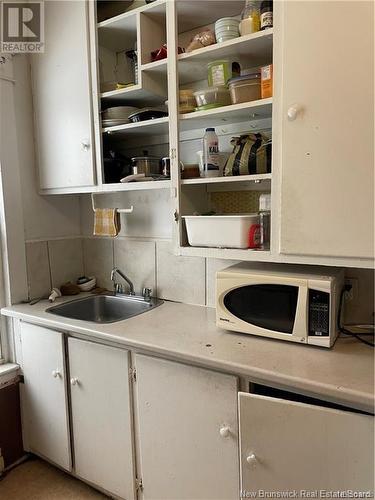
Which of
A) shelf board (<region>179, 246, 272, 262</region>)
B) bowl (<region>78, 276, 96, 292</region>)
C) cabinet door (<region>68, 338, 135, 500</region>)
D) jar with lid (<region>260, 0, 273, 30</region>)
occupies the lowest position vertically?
cabinet door (<region>68, 338, 135, 500</region>)

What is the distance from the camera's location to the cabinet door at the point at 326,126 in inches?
45.3

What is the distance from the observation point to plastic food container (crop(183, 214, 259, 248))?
146 centimetres

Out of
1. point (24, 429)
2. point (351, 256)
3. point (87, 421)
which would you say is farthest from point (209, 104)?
point (24, 429)

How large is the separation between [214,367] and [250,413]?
19cm

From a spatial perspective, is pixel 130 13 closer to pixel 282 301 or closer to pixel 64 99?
pixel 64 99

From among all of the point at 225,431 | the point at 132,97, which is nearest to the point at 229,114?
the point at 132,97

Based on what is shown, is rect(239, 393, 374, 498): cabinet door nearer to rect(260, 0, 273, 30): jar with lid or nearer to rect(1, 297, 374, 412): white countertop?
rect(1, 297, 374, 412): white countertop

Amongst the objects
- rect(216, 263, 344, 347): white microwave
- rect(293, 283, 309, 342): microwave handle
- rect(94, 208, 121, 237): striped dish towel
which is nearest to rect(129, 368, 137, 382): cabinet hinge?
rect(216, 263, 344, 347): white microwave

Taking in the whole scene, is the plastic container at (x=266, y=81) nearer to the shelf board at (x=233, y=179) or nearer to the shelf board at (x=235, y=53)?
the shelf board at (x=235, y=53)

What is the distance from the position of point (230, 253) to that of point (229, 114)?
0.58m

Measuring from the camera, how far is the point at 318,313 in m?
1.32

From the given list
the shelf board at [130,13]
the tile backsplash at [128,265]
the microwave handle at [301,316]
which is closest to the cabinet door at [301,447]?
the microwave handle at [301,316]

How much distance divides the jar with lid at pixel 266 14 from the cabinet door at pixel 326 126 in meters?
0.06

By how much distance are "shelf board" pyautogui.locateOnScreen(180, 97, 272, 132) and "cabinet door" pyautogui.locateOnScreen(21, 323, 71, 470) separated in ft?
3.90
